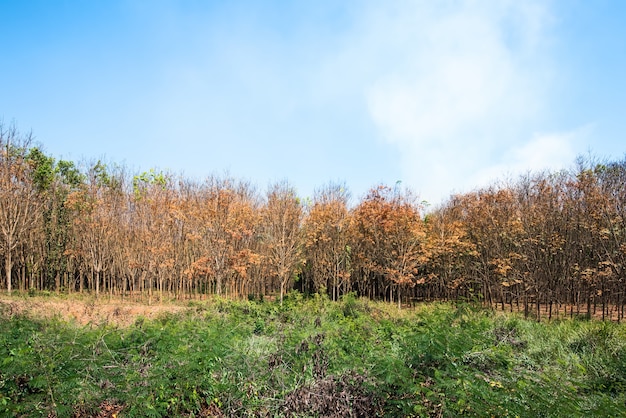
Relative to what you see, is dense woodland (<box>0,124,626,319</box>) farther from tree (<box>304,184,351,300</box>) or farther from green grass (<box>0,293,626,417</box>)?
green grass (<box>0,293,626,417</box>)

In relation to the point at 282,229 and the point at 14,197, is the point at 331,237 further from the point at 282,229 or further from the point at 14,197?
the point at 14,197

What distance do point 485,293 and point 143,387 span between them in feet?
76.1

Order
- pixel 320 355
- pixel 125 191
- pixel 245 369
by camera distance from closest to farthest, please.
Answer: pixel 245 369 → pixel 320 355 → pixel 125 191

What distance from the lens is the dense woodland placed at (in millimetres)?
19625

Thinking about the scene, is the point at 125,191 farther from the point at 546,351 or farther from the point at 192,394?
the point at 546,351

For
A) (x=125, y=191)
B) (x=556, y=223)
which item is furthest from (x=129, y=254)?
(x=556, y=223)

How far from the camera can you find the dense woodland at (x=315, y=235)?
64.4ft

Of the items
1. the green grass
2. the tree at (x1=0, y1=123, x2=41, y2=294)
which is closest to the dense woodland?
the tree at (x1=0, y1=123, x2=41, y2=294)

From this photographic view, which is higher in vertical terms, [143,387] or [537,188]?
[537,188]

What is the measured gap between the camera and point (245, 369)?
19.4ft

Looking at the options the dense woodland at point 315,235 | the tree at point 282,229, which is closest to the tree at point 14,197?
the dense woodland at point 315,235

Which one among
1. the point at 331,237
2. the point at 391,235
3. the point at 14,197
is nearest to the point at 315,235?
the point at 331,237

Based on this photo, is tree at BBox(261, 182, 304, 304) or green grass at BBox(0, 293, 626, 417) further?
tree at BBox(261, 182, 304, 304)

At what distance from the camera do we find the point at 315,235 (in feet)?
87.1
